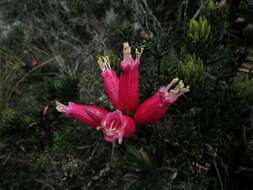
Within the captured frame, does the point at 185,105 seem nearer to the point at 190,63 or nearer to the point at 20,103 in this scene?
the point at 190,63

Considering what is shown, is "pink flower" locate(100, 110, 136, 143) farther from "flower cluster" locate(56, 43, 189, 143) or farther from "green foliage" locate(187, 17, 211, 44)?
"green foliage" locate(187, 17, 211, 44)

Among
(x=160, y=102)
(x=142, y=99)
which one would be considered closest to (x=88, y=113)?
(x=160, y=102)

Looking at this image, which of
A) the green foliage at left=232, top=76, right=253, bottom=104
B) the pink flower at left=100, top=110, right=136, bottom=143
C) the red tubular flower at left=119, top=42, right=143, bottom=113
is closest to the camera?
the pink flower at left=100, top=110, right=136, bottom=143

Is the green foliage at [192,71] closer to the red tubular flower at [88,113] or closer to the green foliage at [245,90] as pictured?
the green foliage at [245,90]

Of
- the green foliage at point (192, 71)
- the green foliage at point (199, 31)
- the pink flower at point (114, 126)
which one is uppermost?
the green foliage at point (199, 31)

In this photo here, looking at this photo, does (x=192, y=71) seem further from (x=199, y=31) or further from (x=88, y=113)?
(x=88, y=113)

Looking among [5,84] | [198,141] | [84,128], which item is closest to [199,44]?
[198,141]

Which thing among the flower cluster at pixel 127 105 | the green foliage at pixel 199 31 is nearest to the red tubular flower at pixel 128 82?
the flower cluster at pixel 127 105

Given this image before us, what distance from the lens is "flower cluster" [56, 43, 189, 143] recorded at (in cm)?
141

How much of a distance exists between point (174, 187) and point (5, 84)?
1.85m

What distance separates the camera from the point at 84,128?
2.24m

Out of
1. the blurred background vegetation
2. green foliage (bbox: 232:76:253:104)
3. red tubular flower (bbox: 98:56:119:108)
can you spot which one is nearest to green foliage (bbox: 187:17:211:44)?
the blurred background vegetation

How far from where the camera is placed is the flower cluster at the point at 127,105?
4.63 ft

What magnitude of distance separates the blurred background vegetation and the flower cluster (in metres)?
0.15
